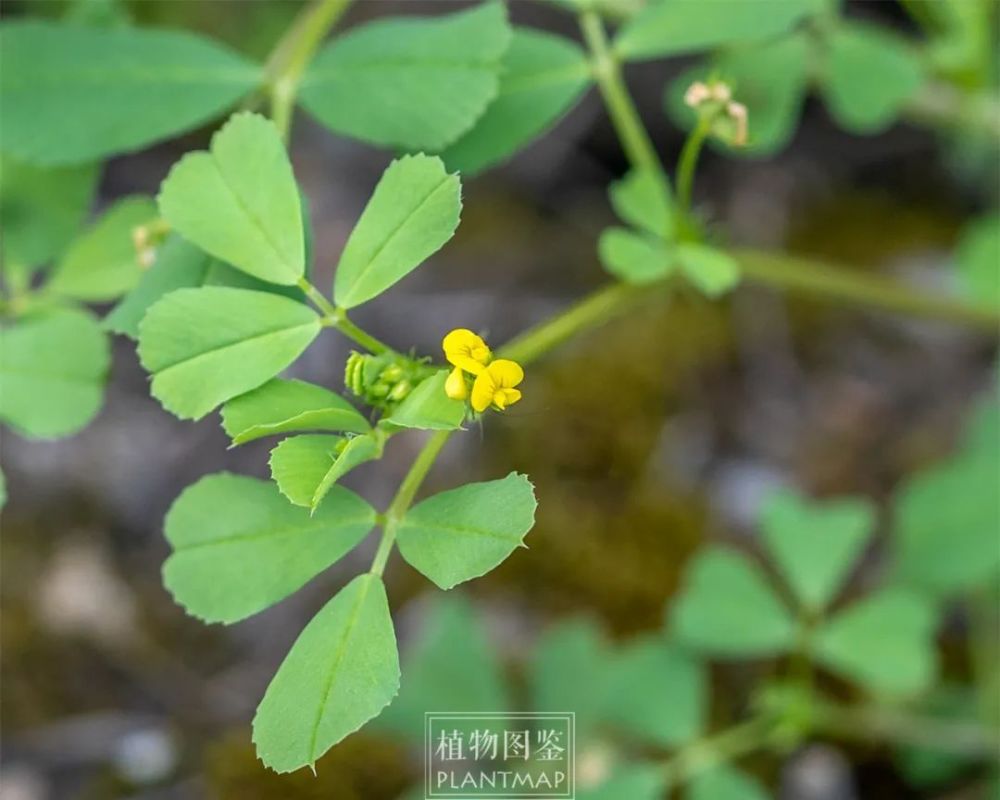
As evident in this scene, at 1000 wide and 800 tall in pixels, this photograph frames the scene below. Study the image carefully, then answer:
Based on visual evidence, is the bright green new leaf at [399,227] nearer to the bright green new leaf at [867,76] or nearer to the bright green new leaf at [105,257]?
the bright green new leaf at [105,257]

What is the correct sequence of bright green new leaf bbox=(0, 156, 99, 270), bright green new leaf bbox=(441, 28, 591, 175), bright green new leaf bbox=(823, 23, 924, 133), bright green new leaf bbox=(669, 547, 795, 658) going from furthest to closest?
bright green new leaf bbox=(669, 547, 795, 658) < bright green new leaf bbox=(823, 23, 924, 133) < bright green new leaf bbox=(0, 156, 99, 270) < bright green new leaf bbox=(441, 28, 591, 175)

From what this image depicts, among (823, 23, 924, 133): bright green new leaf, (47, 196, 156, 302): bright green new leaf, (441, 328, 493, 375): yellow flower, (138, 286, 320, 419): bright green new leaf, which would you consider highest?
(823, 23, 924, 133): bright green new leaf

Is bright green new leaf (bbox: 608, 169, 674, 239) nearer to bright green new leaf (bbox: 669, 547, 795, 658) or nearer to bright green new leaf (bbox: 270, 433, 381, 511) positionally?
bright green new leaf (bbox: 270, 433, 381, 511)

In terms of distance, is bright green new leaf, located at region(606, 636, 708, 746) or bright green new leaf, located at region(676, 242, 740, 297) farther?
bright green new leaf, located at region(606, 636, 708, 746)

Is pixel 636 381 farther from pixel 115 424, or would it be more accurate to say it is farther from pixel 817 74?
pixel 115 424

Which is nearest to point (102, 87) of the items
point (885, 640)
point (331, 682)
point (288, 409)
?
point (288, 409)

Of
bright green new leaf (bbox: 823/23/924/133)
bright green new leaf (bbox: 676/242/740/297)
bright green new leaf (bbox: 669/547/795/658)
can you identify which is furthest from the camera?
bright green new leaf (bbox: 669/547/795/658)

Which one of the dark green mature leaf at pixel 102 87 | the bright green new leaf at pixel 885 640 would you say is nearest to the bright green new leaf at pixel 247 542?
the dark green mature leaf at pixel 102 87

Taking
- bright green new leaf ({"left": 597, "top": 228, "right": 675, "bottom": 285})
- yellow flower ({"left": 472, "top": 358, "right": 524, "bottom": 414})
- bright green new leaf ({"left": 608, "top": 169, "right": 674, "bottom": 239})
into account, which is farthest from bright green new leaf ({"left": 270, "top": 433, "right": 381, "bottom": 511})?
bright green new leaf ({"left": 608, "top": 169, "right": 674, "bottom": 239})

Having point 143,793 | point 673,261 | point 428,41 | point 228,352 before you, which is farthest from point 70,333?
point 143,793
